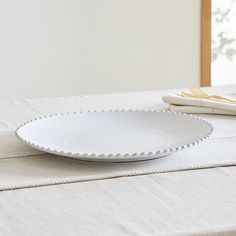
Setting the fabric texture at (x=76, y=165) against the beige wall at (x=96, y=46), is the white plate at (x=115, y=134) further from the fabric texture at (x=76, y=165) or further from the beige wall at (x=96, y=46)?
the beige wall at (x=96, y=46)

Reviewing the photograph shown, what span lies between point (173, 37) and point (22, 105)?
1.76m

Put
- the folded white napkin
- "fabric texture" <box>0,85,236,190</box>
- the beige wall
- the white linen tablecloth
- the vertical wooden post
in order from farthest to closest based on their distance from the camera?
the vertical wooden post, the beige wall, the folded white napkin, "fabric texture" <box>0,85,236,190</box>, the white linen tablecloth

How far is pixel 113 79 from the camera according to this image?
126 inches

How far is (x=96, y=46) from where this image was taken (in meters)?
3.12

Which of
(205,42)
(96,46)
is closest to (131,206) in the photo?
(96,46)

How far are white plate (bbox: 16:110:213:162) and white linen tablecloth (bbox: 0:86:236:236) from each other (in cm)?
8

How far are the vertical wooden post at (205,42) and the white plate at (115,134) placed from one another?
2042 mm

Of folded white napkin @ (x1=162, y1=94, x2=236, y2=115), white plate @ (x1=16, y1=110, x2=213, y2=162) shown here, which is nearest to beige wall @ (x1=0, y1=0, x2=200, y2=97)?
folded white napkin @ (x1=162, y1=94, x2=236, y2=115)

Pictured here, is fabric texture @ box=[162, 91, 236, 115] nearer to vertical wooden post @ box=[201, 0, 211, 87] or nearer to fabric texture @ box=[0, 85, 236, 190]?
fabric texture @ box=[0, 85, 236, 190]

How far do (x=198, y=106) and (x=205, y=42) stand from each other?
75.9 inches

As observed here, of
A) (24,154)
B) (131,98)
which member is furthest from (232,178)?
(131,98)

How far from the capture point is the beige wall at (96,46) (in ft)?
9.82

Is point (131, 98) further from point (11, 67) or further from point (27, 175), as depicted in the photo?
point (11, 67)

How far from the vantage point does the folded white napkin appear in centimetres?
142
